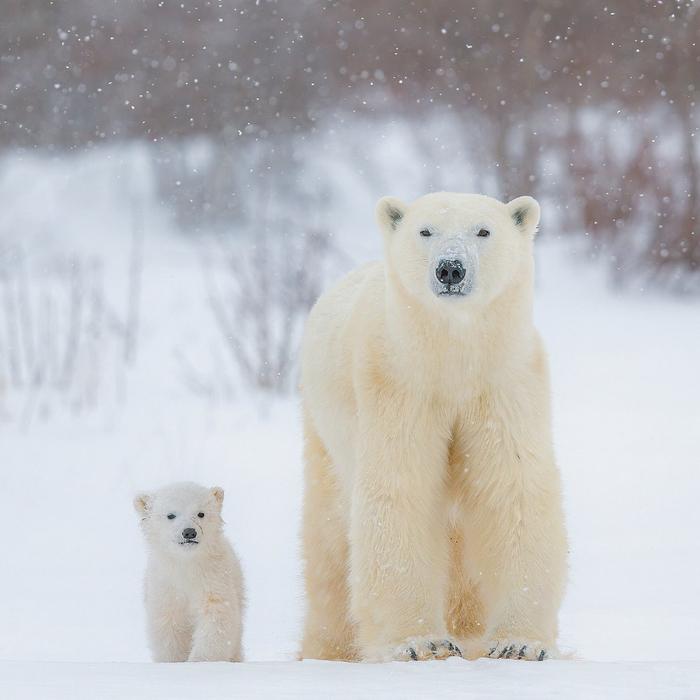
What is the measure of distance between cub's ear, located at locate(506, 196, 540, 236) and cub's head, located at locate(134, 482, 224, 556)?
3.66 feet

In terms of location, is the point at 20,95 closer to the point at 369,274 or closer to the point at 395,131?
the point at 395,131

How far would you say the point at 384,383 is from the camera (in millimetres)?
2898

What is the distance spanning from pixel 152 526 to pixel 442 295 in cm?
119

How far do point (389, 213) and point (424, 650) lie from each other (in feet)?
3.33

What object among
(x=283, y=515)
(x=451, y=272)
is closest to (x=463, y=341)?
(x=451, y=272)

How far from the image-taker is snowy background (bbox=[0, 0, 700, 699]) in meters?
4.24

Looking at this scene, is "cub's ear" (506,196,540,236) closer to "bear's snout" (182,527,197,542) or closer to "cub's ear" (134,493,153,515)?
"bear's snout" (182,527,197,542)

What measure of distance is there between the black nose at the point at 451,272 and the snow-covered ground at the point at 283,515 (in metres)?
0.80

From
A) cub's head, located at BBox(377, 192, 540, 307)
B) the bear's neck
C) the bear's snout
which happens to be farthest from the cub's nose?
the bear's snout

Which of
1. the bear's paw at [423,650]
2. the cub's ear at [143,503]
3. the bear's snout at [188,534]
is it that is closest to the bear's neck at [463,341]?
the bear's paw at [423,650]

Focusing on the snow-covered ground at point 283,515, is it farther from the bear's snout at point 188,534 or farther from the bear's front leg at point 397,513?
the bear's snout at point 188,534

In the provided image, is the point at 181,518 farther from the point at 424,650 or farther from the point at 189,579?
the point at 424,650

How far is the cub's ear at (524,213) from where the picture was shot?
2.94 m

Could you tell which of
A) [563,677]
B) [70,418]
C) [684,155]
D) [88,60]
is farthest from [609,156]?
[563,677]
